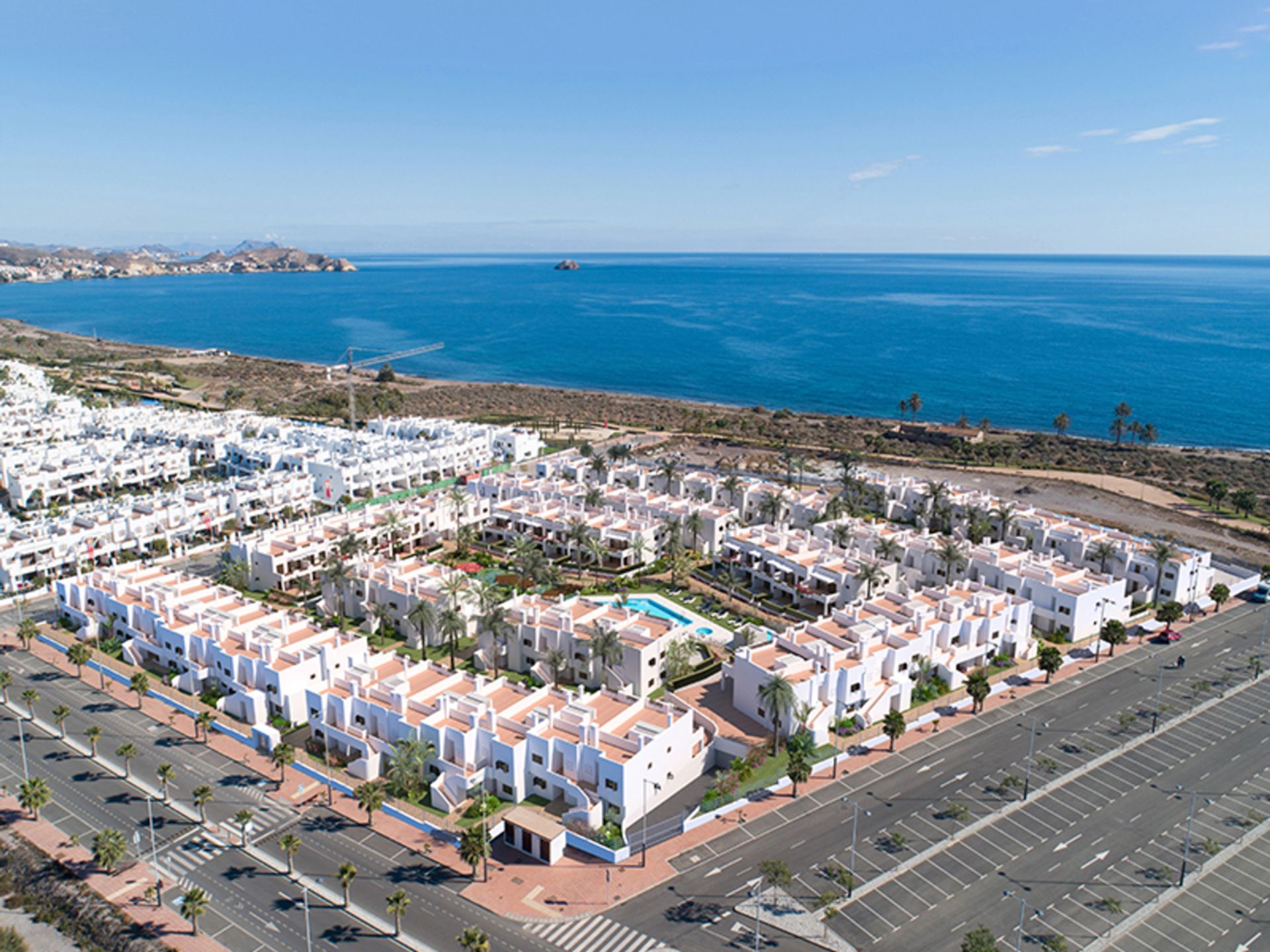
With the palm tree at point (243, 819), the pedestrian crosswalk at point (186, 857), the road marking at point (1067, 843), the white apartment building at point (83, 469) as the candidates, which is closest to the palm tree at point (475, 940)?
the palm tree at point (243, 819)

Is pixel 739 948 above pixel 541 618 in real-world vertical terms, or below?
below

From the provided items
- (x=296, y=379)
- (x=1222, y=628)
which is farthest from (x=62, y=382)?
(x=1222, y=628)

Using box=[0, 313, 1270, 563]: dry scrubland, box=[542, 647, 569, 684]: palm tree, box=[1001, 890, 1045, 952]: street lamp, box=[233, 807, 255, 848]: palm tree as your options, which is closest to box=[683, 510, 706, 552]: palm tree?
box=[542, 647, 569, 684]: palm tree

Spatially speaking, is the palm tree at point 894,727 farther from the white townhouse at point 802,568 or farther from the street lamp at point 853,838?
the white townhouse at point 802,568

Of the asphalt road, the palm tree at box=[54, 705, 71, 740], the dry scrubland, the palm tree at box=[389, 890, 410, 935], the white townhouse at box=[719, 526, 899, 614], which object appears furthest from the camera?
the dry scrubland

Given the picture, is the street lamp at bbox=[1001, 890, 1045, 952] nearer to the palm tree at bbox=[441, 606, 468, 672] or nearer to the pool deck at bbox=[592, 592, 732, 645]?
the pool deck at bbox=[592, 592, 732, 645]

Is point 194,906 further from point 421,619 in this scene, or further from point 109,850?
point 421,619

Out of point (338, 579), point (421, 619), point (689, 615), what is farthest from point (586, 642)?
point (338, 579)

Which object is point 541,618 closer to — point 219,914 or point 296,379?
point 219,914
